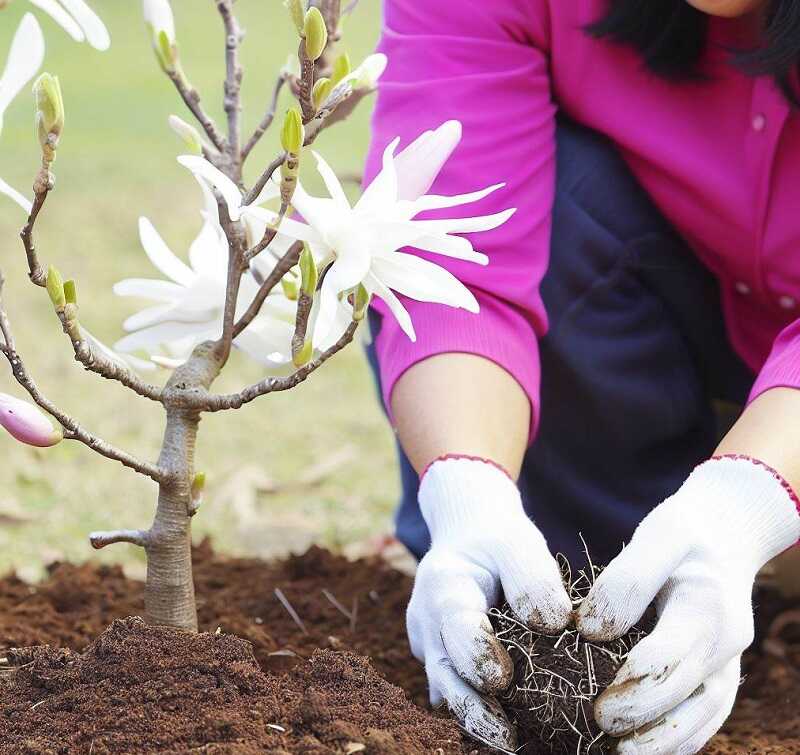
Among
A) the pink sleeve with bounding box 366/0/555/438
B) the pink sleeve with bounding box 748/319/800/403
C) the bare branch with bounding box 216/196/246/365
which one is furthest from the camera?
the pink sleeve with bounding box 366/0/555/438

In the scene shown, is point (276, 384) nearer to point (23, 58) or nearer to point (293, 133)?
point (293, 133)

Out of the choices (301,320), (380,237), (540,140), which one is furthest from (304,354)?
(540,140)

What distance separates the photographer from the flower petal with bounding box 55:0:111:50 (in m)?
0.95

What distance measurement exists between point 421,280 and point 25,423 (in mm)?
376

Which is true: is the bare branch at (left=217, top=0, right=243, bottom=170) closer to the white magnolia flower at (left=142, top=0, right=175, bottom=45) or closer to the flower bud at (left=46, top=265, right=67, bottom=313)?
the white magnolia flower at (left=142, top=0, right=175, bottom=45)

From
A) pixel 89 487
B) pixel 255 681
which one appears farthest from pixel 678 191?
pixel 89 487

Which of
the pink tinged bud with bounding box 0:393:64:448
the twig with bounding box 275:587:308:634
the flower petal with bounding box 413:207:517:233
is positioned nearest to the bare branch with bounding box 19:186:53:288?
the pink tinged bud with bounding box 0:393:64:448

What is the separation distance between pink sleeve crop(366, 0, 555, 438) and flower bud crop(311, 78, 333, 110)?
0.48 m

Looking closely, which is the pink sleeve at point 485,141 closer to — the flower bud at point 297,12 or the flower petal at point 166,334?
the flower petal at point 166,334

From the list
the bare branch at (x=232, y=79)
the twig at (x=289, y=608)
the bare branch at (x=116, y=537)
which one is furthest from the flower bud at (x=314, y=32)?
the twig at (x=289, y=608)

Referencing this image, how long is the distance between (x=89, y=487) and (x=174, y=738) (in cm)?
137

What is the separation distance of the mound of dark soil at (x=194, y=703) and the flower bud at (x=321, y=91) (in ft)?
1.79

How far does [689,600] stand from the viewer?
1166 millimetres

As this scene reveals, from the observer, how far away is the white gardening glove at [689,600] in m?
1.11
